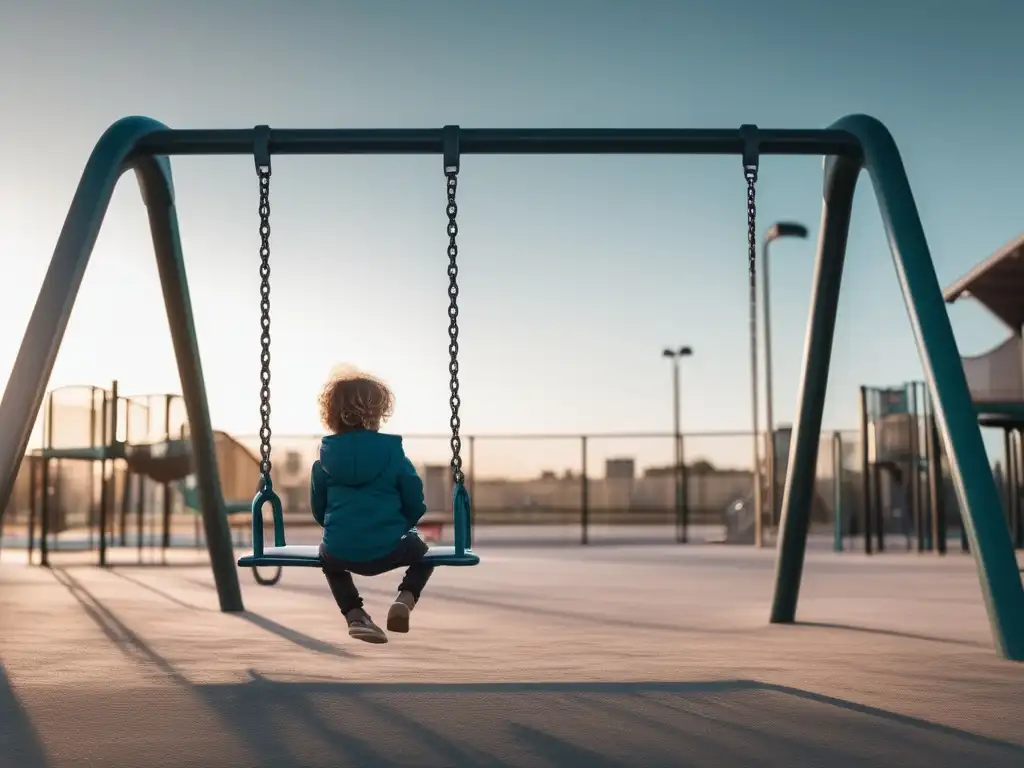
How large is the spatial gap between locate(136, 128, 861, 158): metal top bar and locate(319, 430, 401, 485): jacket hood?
5.94 feet

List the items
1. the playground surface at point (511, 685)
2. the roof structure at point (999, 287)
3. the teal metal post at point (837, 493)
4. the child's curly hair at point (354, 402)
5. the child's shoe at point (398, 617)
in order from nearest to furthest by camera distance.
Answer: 1. the playground surface at point (511, 685)
2. the child's shoe at point (398, 617)
3. the child's curly hair at point (354, 402)
4. the roof structure at point (999, 287)
5. the teal metal post at point (837, 493)

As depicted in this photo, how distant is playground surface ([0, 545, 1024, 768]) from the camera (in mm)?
3969

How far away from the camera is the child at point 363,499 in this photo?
5695mm

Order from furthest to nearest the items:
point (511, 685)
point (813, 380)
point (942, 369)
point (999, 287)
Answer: point (999, 287), point (813, 380), point (942, 369), point (511, 685)

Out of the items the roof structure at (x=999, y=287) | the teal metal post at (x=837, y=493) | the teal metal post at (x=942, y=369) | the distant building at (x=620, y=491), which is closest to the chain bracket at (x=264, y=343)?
the teal metal post at (x=942, y=369)

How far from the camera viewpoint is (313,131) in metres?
6.80

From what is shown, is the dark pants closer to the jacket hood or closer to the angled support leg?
the jacket hood

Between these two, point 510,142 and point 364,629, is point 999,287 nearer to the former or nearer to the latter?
point 510,142

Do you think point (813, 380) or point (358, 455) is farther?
point (813, 380)

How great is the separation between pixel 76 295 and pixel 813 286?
174 inches

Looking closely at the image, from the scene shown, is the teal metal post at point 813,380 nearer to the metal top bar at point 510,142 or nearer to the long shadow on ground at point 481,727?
the metal top bar at point 510,142

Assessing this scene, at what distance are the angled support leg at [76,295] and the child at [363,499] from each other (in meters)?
1.41

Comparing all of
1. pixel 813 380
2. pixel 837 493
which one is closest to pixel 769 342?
pixel 837 493

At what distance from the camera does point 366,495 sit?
573 centimetres
